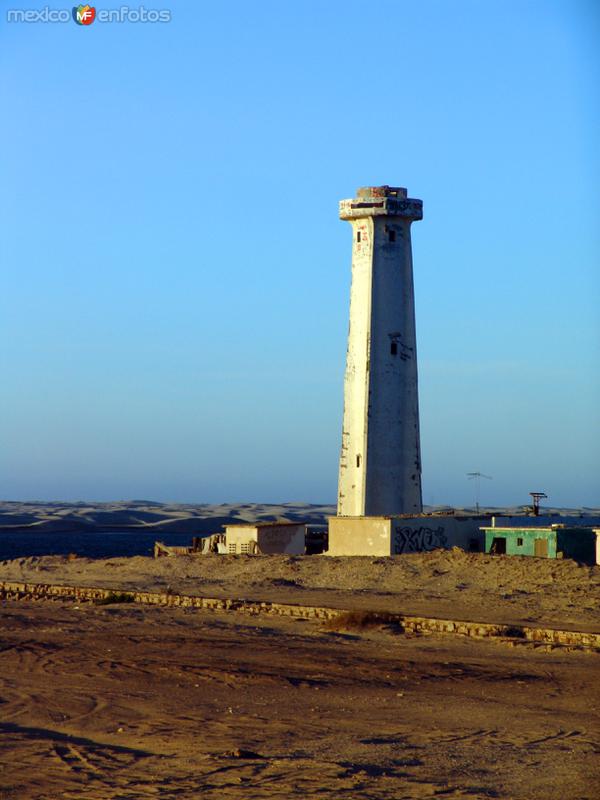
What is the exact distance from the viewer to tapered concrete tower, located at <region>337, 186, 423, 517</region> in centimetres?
3950

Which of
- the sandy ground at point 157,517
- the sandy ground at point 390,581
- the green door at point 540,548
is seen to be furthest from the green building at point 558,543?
the sandy ground at point 157,517

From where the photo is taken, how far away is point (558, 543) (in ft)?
120

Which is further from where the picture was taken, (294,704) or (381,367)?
(381,367)

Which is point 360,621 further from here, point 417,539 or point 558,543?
point 558,543

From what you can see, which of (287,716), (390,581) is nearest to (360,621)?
(287,716)

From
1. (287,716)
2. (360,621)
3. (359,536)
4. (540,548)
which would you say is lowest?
(287,716)

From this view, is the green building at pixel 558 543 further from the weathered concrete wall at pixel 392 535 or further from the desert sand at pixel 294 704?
the desert sand at pixel 294 704

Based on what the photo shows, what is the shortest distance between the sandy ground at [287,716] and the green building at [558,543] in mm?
14502

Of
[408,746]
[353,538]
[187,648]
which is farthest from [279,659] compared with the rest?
[353,538]

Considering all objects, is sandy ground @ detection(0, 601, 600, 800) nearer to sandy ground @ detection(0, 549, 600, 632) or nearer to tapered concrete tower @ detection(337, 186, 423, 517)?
sandy ground @ detection(0, 549, 600, 632)

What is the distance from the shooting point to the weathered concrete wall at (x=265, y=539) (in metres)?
40.0

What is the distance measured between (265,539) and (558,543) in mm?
9299

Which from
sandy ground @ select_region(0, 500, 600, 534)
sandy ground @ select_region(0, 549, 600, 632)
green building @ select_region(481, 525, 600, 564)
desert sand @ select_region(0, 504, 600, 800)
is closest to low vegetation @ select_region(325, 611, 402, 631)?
desert sand @ select_region(0, 504, 600, 800)

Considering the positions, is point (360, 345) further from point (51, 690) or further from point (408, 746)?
point (408, 746)
